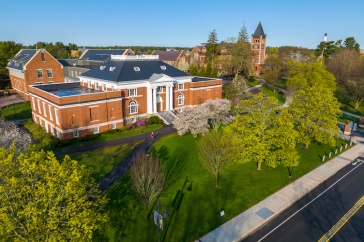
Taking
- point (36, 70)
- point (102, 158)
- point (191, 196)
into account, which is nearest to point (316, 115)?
point (191, 196)

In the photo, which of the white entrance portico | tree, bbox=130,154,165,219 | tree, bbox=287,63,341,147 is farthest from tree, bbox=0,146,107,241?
the white entrance portico

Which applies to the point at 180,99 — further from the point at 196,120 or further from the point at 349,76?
the point at 349,76

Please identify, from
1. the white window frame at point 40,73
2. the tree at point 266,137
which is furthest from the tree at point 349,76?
the white window frame at point 40,73

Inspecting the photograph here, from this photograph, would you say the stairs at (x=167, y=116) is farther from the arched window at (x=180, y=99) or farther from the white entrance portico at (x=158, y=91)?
the arched window at (x=180, y=99)

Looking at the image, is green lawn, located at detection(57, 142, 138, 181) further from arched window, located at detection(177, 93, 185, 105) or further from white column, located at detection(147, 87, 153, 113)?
arched window, located at detection(177, 93, 185, 105)

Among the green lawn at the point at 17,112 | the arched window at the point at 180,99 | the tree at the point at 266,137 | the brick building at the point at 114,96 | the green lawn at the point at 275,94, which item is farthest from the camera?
the green lawn at the point at 275,94
